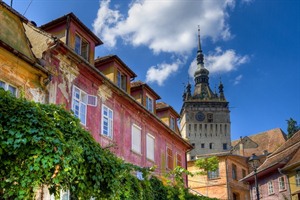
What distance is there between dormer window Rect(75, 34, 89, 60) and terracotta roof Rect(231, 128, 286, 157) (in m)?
50.8

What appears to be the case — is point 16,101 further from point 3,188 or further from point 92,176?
point 92,176

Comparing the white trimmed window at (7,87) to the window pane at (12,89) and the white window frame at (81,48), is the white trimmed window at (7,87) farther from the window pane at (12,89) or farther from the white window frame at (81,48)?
the white window frame at (81,48)

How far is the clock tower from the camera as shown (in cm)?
9131

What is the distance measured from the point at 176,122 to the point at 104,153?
61.5ft

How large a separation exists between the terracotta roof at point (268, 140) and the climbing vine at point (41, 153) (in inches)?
2296

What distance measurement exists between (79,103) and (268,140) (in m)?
58.7

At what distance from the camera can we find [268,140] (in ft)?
232

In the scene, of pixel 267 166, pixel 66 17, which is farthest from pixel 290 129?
pixel 66 17

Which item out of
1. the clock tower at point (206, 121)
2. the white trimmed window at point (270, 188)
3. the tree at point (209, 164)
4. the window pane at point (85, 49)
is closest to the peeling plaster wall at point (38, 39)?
the window pane at point (85, 49)

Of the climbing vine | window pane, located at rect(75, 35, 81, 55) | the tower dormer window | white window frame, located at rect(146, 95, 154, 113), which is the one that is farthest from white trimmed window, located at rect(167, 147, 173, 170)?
the tower dormer window

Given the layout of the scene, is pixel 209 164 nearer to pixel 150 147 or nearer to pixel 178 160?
pixel 178 160

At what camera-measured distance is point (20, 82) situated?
45.2 feet

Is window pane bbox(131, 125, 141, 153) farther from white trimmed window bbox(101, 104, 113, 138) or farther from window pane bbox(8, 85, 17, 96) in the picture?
window pane bbox(8, 85, 17, 96)

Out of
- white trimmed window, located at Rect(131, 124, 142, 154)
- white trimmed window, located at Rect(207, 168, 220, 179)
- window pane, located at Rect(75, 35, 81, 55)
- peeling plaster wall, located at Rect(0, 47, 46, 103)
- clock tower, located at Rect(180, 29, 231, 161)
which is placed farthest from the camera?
clock tower, located at Rect(180, 29, 231, 161)
